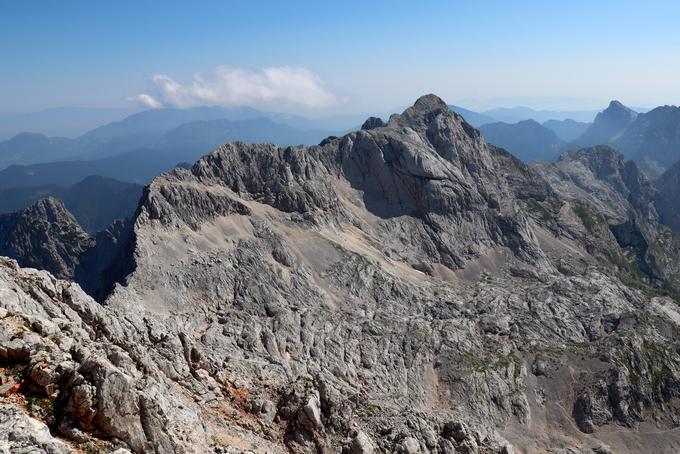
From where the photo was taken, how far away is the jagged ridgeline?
3609cm

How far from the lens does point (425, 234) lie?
165 m

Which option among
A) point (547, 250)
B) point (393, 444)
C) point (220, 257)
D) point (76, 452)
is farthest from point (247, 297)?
point (547, 250)

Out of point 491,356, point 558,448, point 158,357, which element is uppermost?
point 158,357

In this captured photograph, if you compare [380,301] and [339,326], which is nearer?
[339,326]

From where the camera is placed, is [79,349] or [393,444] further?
[393,444]

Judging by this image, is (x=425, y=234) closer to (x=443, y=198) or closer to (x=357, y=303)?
(x=443, y=198)

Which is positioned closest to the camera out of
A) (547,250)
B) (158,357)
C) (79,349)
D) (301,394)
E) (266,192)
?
(79,349)

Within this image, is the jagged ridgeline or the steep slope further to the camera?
the steep slope

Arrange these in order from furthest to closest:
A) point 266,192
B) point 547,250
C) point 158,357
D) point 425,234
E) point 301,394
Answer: point 547,250 < point 425,234 < point 266,192 < point 301,394 < point 158,357

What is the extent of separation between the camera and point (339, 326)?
109 metres

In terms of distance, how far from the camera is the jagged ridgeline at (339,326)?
36.1m

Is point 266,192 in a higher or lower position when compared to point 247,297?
higher

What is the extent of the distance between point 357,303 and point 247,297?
28.2 meters

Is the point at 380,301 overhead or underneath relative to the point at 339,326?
overhead
